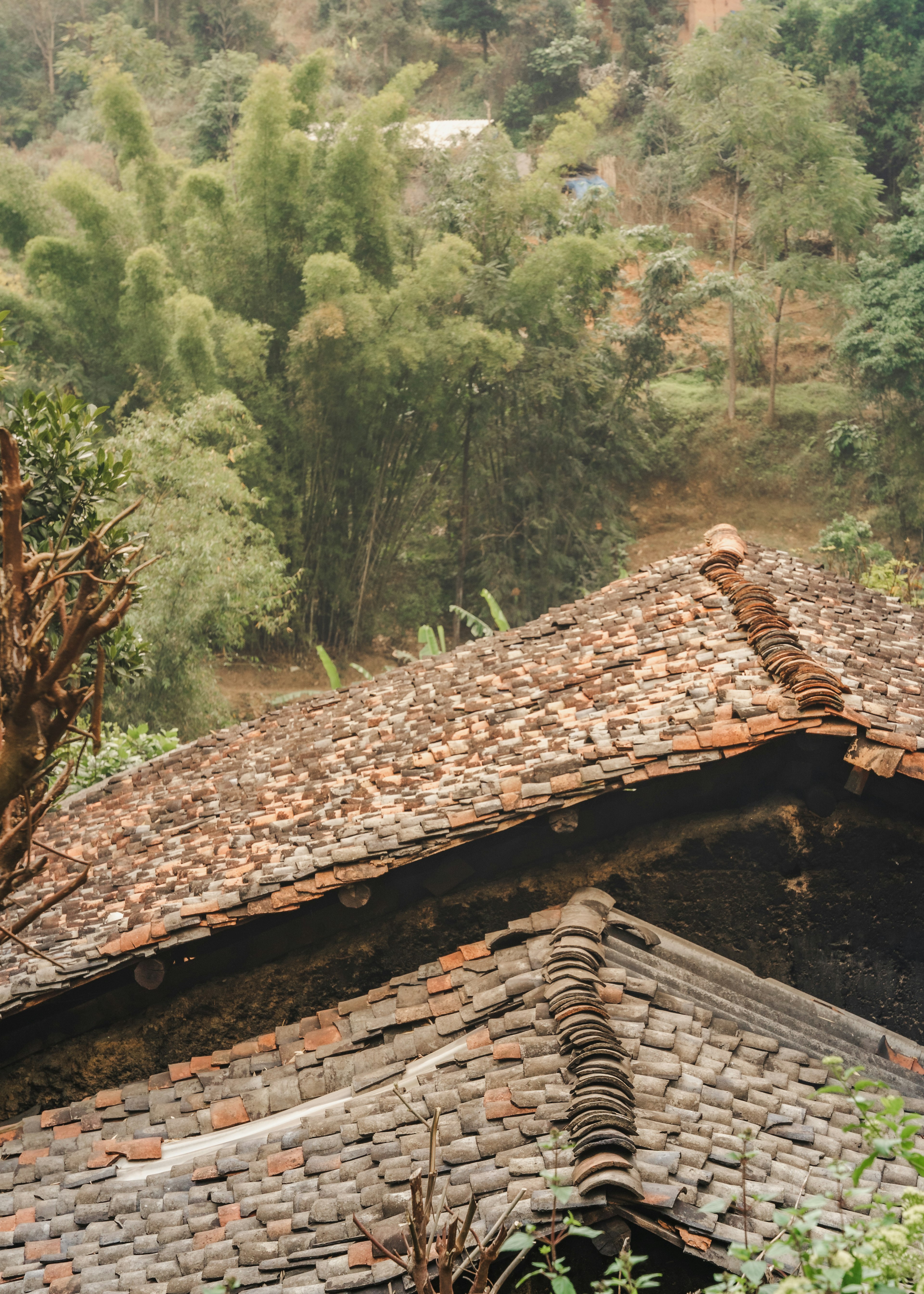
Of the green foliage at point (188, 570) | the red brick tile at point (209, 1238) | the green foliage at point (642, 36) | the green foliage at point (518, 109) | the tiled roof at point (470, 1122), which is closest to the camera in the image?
the tiled roof at point (470, 1122)

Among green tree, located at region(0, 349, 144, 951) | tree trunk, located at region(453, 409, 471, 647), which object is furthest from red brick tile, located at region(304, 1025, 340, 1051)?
tree trunk, located at region(453, 409, 471, 647)

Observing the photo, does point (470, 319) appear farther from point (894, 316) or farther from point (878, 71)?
point (878, 71)

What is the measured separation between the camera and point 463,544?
20.3 m

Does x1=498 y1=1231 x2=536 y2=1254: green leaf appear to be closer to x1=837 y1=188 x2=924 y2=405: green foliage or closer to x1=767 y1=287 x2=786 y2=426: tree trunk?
x1=837 y1=188 x2=924 y2=405: green foliage

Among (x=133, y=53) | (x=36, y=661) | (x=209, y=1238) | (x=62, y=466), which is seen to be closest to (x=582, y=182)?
(x=133, y=53)

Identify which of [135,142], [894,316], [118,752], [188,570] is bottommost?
[118,752]

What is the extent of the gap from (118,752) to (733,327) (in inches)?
735

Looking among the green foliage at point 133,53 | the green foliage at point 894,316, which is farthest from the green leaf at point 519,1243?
the green foliage at point 133,53

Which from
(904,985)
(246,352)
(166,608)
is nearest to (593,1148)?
(904,985)

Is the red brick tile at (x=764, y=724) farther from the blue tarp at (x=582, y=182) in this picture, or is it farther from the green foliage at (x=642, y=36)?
the green foliage at (x=642, y=36)

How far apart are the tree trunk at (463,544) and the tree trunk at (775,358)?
9.05m

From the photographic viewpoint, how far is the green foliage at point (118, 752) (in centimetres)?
973

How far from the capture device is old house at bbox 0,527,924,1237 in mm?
4750

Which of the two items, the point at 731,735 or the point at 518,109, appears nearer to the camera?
the point at 731,735
